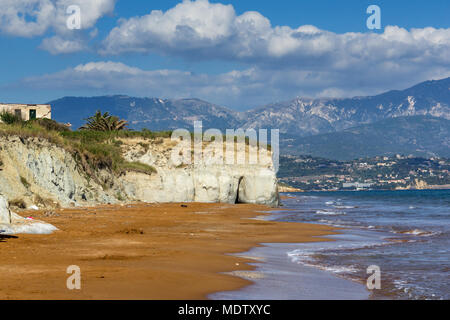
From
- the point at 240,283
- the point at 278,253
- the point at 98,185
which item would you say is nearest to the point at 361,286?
the point at 240,283

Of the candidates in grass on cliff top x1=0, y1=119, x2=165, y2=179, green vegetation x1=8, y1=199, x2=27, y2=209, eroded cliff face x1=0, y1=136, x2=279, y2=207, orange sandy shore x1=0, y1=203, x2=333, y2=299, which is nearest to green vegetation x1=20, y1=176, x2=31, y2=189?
eroded cliff face x1=0, y1=136, x2=279, y2=207

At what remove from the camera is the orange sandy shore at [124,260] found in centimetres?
928

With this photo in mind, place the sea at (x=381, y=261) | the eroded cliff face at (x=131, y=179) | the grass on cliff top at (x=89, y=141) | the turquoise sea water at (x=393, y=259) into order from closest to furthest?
the sea at (x=381, y=261), the turquoise sea water at (x=393, y=259), the eroded cliff face at (x=131, y=179), the grass on cliff top at (x=89, y=141)

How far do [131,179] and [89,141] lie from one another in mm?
6888

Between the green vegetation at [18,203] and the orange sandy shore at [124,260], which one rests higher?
the green vegetation at [18,203]

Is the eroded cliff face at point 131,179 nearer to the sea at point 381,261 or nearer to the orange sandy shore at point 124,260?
the orange sandy shore at point 124,260

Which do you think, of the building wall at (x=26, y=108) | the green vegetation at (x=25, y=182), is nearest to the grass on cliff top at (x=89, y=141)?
the green vegetation at (x=25, y=182)

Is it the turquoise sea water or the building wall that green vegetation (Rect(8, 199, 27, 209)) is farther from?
the building wall

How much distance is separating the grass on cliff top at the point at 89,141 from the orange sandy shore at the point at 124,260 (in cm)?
1296

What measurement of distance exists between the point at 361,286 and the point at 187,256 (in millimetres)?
4601

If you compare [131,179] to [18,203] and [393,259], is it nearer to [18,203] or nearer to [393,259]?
[18,203]

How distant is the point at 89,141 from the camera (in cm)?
4978

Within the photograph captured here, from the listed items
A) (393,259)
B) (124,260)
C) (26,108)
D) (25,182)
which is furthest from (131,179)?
(124,260)

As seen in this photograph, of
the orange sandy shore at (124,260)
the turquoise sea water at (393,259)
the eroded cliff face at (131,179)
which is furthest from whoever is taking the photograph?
the eroded cliff face at (131,179)
